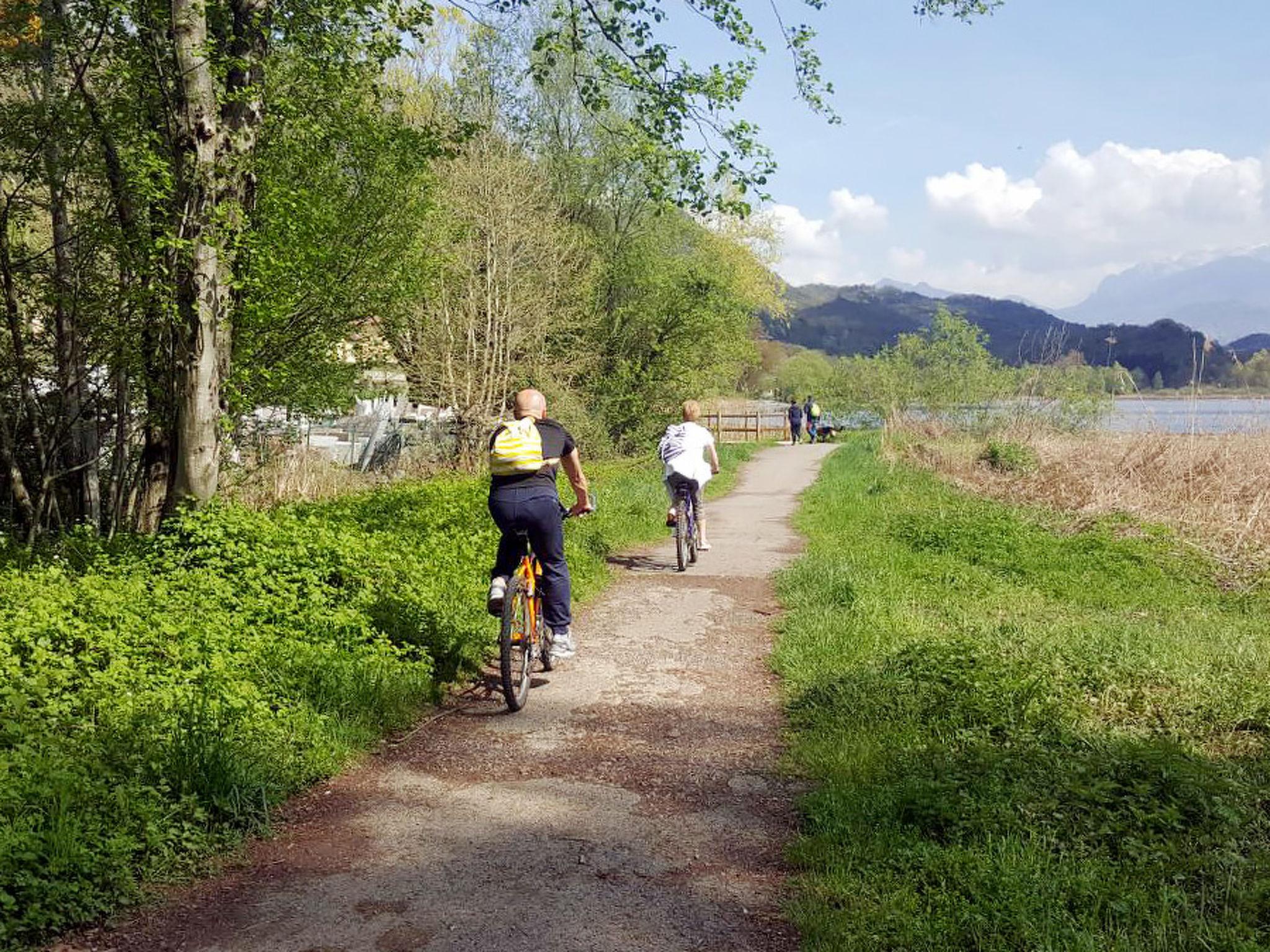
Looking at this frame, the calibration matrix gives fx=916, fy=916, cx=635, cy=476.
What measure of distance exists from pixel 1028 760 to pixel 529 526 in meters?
3.38

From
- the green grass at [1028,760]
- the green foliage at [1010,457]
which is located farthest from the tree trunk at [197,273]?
the green foliage at [1010,457]

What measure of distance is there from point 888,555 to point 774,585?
6.89 ft

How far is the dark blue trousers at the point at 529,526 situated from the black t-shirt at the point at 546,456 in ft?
0.15

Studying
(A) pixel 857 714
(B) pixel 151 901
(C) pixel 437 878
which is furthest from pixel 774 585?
(B) pixel 151 901

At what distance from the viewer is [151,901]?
12.1ft

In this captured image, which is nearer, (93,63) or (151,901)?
(151,901)

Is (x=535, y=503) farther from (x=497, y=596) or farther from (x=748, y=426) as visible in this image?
(x=748, y=426)

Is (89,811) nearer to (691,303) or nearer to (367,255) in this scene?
(367,255)

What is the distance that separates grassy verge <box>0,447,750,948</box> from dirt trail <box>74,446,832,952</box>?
0.85 feet

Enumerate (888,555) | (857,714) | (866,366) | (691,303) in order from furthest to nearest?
(866,366) → (691,303) → (888,555) → (857,714)

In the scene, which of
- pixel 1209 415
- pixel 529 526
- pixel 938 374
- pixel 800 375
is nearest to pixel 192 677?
pixel 529 526

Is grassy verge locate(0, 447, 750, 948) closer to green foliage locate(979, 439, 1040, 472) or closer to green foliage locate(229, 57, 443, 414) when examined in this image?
green foliage locate(229, 57, 443, 414)

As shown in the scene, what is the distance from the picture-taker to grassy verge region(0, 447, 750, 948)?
373 centimetres

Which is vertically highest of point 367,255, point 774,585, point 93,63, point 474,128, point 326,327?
point 93,63
